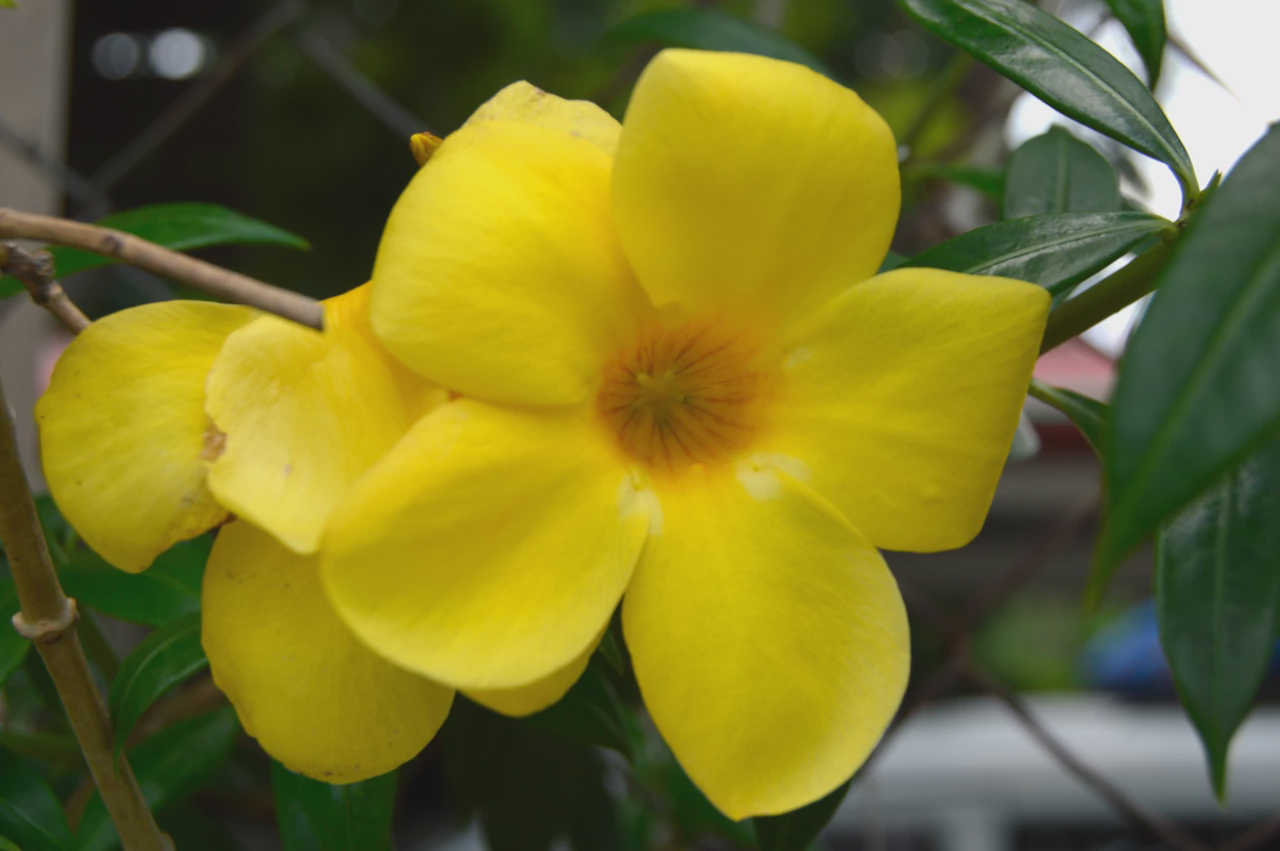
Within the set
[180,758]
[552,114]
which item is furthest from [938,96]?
[180,758]

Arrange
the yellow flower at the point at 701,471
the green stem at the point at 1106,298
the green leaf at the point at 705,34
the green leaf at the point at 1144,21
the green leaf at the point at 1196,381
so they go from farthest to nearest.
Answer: the green leaf at the point at 705,34, the green leaf at the point at 1144,21, the green stem at the point at 1106,298, the yellow flower at the point at 701,471, the green leaf at the point at 1196,381

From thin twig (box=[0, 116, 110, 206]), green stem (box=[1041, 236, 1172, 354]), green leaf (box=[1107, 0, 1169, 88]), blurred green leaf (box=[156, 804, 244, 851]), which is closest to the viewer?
green stem (box=[1041, 236, 1172, 354])

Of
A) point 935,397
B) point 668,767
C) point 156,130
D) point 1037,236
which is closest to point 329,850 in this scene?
point 935,397

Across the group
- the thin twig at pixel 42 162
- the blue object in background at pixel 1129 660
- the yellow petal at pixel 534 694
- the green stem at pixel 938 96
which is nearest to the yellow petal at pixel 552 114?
the yellow petal at pixel 534 694

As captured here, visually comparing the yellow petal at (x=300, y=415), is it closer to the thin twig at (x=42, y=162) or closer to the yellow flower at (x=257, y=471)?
the yellow flower at (x=257, y=471)

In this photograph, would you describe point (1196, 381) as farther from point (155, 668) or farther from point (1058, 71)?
point (155, 668)

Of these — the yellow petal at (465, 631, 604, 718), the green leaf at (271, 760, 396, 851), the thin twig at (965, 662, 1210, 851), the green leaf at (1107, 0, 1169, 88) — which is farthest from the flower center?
the thin twig at (965, 662, 1210, 851)

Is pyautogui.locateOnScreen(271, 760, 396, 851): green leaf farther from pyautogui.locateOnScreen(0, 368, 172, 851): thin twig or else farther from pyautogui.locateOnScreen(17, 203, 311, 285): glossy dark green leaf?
pyautogui.locateOnScreen(17, 203, 311, 285): glossy dark green leaf
